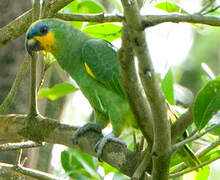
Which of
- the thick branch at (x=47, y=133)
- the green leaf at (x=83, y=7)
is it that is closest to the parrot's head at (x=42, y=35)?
the green leaf at (x=83, y=7)

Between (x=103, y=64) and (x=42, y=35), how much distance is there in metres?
0.41

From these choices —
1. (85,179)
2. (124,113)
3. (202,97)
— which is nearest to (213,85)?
(202,97)

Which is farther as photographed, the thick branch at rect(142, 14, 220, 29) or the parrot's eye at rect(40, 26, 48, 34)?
the parrot's eye at rect(40, 26, 48, 34)

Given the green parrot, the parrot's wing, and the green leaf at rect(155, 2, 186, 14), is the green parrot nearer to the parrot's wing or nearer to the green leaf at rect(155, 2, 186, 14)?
the parrot's wing

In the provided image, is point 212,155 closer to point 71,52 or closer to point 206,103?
point 206,103

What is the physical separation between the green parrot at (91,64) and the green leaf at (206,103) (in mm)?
785

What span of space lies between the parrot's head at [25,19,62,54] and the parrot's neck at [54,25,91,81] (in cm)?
5

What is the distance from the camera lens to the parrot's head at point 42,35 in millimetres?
2154

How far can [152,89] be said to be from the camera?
110 centimetres

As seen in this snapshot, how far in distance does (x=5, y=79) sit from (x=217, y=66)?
6495 mm

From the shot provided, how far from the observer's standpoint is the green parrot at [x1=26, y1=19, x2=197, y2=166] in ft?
7.05

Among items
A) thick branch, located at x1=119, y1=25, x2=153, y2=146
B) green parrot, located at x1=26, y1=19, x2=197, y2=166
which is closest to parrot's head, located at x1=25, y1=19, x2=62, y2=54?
green parrot, located at x1=26, y1=19, x2=197, y2=166

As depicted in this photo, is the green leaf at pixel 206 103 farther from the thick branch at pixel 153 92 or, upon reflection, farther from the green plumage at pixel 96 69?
the green plumage at pixel 96 69

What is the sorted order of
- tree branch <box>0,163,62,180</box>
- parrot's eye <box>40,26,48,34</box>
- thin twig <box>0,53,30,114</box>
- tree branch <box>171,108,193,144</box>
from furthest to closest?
1. parrot's eye <box>40,26,48,34</box>
2. thin twig <box>0,53,30,114</box>
3. tree branch <box>0,163,62,180</box>
4. tree branch <box>171,108,193,144</box>
